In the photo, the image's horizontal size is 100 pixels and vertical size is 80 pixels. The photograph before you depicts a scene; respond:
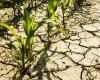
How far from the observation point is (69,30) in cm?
278

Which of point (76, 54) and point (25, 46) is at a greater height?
point (25, 46)

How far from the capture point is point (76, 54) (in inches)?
90.4

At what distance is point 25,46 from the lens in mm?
1893

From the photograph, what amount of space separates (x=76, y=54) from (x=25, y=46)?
652 millimetres

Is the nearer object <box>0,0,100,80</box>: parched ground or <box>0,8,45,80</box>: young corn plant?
<box>0,8,45,80</box>: young corn plant

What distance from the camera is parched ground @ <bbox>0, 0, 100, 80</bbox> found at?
2.00 metres

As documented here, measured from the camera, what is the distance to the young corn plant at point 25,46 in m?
1.83

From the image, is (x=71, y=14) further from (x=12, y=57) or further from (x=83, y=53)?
(x=12, y=57)

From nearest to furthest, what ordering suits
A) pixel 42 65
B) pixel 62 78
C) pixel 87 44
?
pixel 62 78 → pixel 42 65 → pixel 87 44

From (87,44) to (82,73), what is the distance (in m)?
0.55

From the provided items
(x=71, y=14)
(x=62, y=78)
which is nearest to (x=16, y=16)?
(x=71, y=14)

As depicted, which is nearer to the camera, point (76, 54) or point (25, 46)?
point (25, 46)

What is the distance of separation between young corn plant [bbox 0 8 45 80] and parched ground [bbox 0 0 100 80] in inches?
4.0

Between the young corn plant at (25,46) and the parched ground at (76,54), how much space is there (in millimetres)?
101
